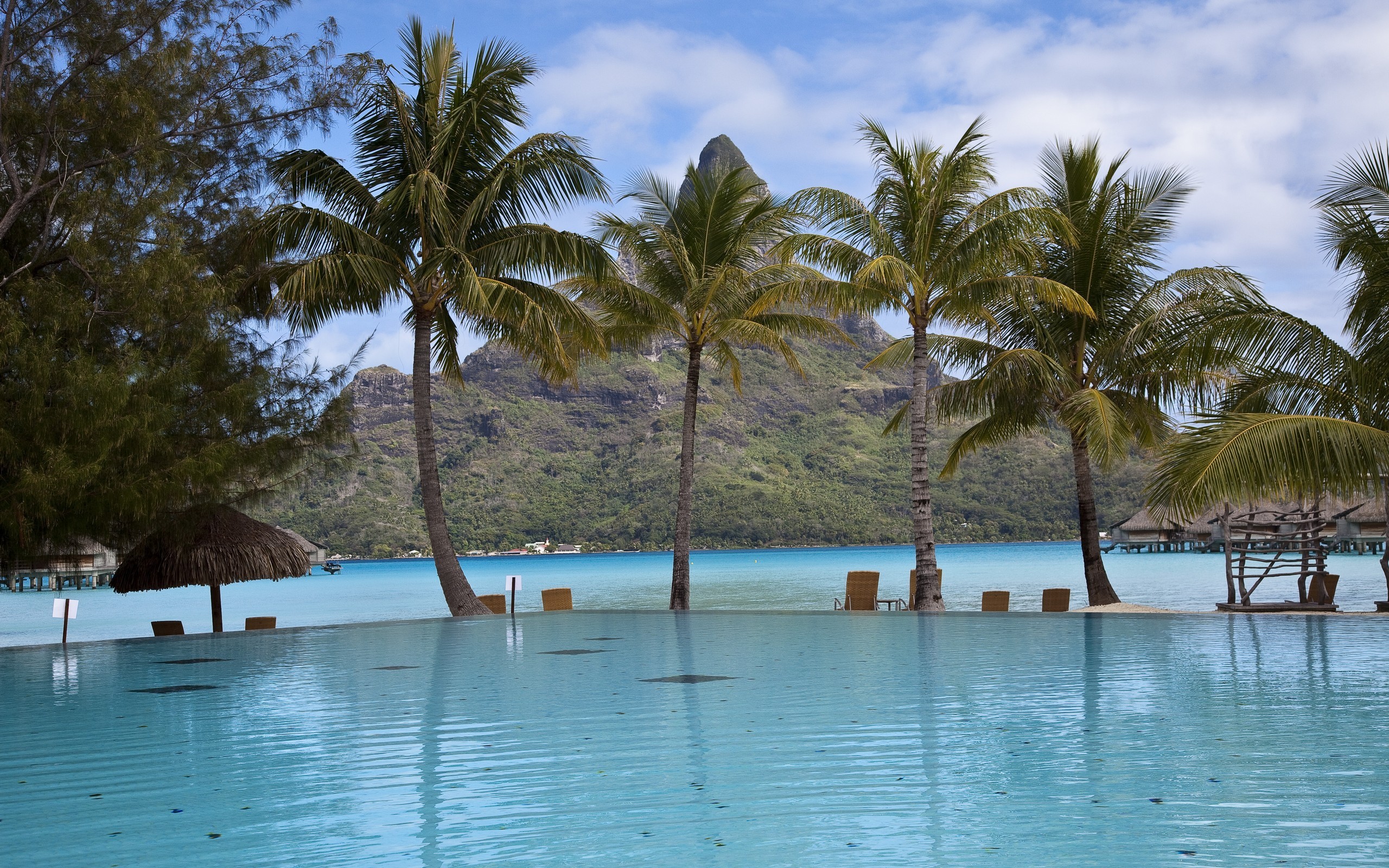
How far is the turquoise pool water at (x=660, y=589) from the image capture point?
32.3 meters

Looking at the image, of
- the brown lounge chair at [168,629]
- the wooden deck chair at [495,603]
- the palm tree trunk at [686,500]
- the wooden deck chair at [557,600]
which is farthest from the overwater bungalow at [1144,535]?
the brown lounge chair at [168,629]

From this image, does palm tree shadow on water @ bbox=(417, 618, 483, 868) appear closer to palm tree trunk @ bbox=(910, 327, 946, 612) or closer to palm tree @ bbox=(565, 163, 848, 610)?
palm tree trunk @ bbox=(910, 327, 946, 612)

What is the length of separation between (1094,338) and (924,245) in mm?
4683

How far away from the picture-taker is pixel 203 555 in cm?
1495

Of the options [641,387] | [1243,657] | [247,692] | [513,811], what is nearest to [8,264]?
[247,692]

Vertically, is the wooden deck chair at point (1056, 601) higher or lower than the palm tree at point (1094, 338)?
lower

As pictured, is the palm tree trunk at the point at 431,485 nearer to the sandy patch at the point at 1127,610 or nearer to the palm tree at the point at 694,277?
the palm tree at the point at 694,277

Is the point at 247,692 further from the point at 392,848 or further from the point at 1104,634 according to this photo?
the point at 1104,634

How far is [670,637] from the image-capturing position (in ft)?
40.8

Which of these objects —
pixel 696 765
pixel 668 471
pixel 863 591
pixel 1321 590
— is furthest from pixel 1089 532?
pixel 668 471

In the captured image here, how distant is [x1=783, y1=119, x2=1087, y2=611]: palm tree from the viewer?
1584 centimetres

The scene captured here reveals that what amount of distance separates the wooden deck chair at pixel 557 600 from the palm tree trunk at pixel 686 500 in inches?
65.9

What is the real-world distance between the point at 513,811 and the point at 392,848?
59 cm

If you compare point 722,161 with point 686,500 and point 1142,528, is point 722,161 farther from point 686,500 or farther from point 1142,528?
point 1142,528
